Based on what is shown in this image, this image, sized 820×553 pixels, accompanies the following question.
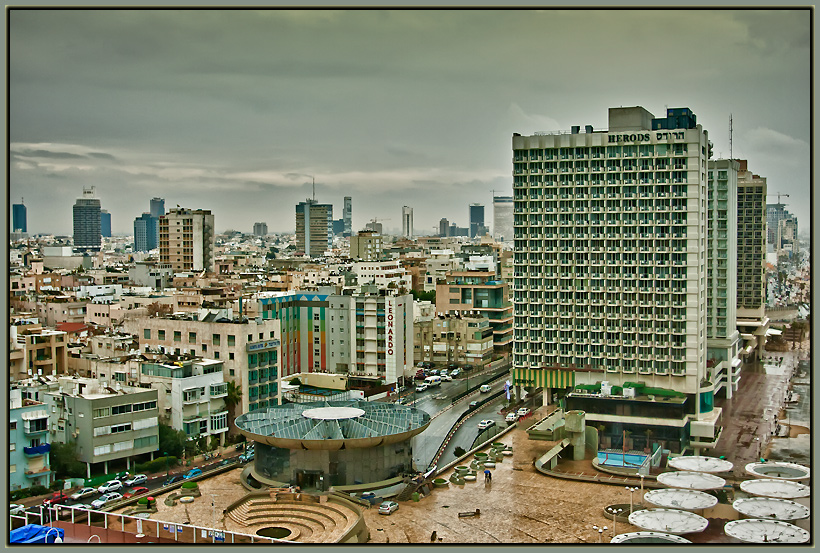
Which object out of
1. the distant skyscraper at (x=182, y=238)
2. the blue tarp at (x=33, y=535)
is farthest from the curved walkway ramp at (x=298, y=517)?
the distant skyscraper at (x=182, y=238)

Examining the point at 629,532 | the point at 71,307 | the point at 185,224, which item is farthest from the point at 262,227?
the point at 629,532

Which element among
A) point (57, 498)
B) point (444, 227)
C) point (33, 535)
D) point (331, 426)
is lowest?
point (57, 498)

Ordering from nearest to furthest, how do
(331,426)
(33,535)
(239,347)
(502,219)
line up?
(33,535), (331,426), (239,347), (502,219)

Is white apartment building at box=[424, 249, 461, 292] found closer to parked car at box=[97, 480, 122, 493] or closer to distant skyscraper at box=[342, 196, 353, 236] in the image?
parked car at box=[97, 480, 122, 493]

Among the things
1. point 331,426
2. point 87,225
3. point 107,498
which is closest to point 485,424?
point 331,426

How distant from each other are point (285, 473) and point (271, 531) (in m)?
1.78

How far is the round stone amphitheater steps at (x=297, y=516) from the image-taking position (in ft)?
40.9

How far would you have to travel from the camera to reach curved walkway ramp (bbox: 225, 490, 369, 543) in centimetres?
1230

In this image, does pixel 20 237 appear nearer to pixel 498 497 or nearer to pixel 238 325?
pixel 238 325

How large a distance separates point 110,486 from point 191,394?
2.76 meters

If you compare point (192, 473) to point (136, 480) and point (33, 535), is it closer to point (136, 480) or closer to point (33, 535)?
point (136, 480)

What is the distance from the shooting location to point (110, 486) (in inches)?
594

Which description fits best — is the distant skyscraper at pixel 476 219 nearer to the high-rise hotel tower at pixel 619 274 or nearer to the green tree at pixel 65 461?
the high-rise hotel tower at pixel 619 274

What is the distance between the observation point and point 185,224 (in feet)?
147
